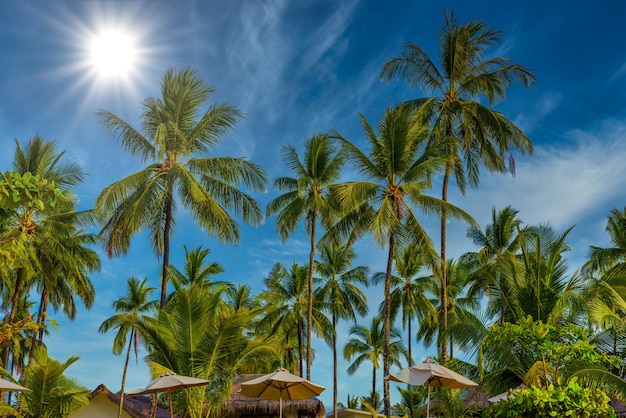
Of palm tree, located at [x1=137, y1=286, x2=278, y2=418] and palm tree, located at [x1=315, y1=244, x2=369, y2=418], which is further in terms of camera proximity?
palm tree, located at [x1=315, y1=244, x2=369, y2=418]

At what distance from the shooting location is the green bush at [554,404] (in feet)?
25.0

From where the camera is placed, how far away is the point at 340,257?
1192 inches

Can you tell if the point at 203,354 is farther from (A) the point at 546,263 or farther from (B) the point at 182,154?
(A) the point at 546,263

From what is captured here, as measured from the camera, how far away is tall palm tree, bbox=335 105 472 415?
18.6m

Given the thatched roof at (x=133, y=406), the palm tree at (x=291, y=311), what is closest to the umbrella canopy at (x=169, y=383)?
the thatched roof at (x=133, y=406)

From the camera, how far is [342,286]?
101 feet

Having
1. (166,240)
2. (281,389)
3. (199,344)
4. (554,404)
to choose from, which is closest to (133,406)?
(166,240)

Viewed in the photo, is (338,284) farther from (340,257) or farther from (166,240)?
(166,240)

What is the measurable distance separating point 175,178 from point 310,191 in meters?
8.24

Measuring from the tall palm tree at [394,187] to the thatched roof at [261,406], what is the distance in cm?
265

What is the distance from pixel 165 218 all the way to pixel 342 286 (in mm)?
14144

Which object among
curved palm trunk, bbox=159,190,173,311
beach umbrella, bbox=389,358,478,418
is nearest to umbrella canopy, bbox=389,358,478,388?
beach umbrella, bbox=389,358,478,418

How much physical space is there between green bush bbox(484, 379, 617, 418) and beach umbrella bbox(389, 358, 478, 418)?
3.43m

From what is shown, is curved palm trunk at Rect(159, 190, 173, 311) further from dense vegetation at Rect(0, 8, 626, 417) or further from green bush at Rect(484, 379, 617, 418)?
green bush at Rect(484, 379, 617, 418)
